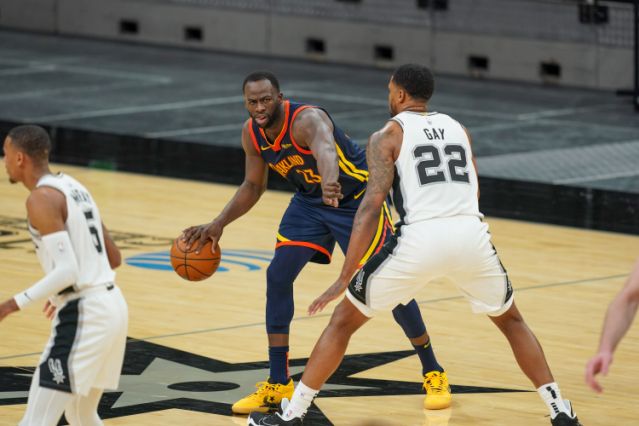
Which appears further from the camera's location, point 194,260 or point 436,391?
point 194,260

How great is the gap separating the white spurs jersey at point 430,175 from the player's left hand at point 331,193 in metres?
0.38

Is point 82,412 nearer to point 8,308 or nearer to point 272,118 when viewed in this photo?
point 8,308

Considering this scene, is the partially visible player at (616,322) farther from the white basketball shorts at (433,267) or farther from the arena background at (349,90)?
the arena background at (349,90)

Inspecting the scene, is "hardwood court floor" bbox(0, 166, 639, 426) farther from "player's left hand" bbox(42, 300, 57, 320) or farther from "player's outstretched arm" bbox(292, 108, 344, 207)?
"player's left hand" bbox(42, 300, 57, 320)

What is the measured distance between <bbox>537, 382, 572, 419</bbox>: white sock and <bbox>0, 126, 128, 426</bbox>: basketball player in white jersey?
2.04 metres

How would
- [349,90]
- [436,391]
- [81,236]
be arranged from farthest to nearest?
[349,90] < [436,391] < [81,236]

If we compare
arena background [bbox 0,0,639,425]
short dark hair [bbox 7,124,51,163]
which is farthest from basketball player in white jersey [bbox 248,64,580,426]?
arena background [bbox 0,0,639,425]

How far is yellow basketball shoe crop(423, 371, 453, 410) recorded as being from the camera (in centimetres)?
765

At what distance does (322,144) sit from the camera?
24.9 ft

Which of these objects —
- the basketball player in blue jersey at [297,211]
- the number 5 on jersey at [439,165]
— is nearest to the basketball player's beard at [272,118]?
the basketball player in blue jersey at [297,211]

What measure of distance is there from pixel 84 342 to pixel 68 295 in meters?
0.19

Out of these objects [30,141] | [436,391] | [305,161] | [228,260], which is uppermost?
[30,141]

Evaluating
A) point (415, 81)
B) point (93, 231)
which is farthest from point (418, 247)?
point (93, 231)

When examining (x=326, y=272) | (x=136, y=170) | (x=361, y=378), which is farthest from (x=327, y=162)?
(x=136, y=170)
